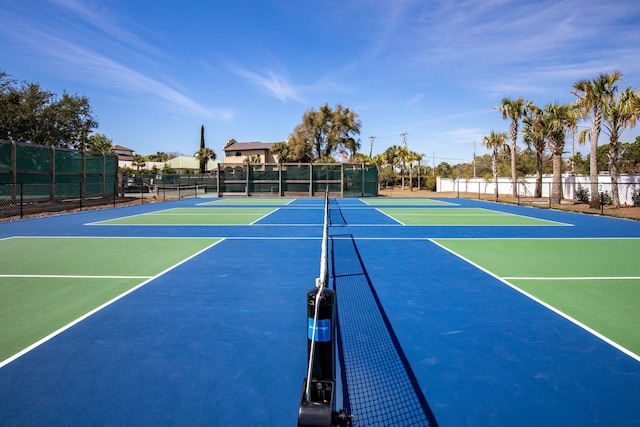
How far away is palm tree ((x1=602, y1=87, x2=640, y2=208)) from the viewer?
22.5 m

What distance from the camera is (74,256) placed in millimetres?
9758

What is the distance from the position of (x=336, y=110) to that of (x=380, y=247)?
174 ft

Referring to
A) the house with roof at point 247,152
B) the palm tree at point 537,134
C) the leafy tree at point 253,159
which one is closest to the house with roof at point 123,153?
the house with roof at point 247,152

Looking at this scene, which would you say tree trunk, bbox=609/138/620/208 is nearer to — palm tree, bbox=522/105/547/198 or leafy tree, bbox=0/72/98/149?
palm tree, bbox=522/105/547/198

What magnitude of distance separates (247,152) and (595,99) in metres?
68.7

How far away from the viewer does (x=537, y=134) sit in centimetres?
3478

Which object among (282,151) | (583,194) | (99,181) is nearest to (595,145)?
A: (583,194)

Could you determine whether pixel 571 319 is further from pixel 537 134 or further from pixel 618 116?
pixel 537 134

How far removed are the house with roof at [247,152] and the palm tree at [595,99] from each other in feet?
207

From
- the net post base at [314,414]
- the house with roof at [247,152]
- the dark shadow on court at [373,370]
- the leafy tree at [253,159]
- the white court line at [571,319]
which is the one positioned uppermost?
the house with roof at [247,152]

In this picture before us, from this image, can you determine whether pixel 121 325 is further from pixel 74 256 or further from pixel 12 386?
pixel 74 256

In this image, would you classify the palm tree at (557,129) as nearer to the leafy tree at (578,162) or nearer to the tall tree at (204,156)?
the leafy tree at (578,162)

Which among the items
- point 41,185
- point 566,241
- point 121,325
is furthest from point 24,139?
point 566,241

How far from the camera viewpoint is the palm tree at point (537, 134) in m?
34.2
